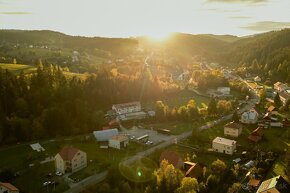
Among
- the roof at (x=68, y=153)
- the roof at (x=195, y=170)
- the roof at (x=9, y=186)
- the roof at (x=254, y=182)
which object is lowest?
the roof at (x=9, y=186)

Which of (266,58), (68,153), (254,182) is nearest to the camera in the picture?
(254,182)

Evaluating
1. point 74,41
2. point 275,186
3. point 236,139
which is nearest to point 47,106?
point 236,139

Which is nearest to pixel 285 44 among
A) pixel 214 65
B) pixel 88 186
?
pixel 214 65

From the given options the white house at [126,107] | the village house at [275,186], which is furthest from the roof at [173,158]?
the white house at [126,107]

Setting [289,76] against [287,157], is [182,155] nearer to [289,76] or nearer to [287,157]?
[287,157]

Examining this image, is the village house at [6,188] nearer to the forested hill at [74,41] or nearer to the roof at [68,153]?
the roof at [68,153]

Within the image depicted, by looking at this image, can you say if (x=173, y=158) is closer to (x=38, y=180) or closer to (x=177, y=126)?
(x=38, y=180)
